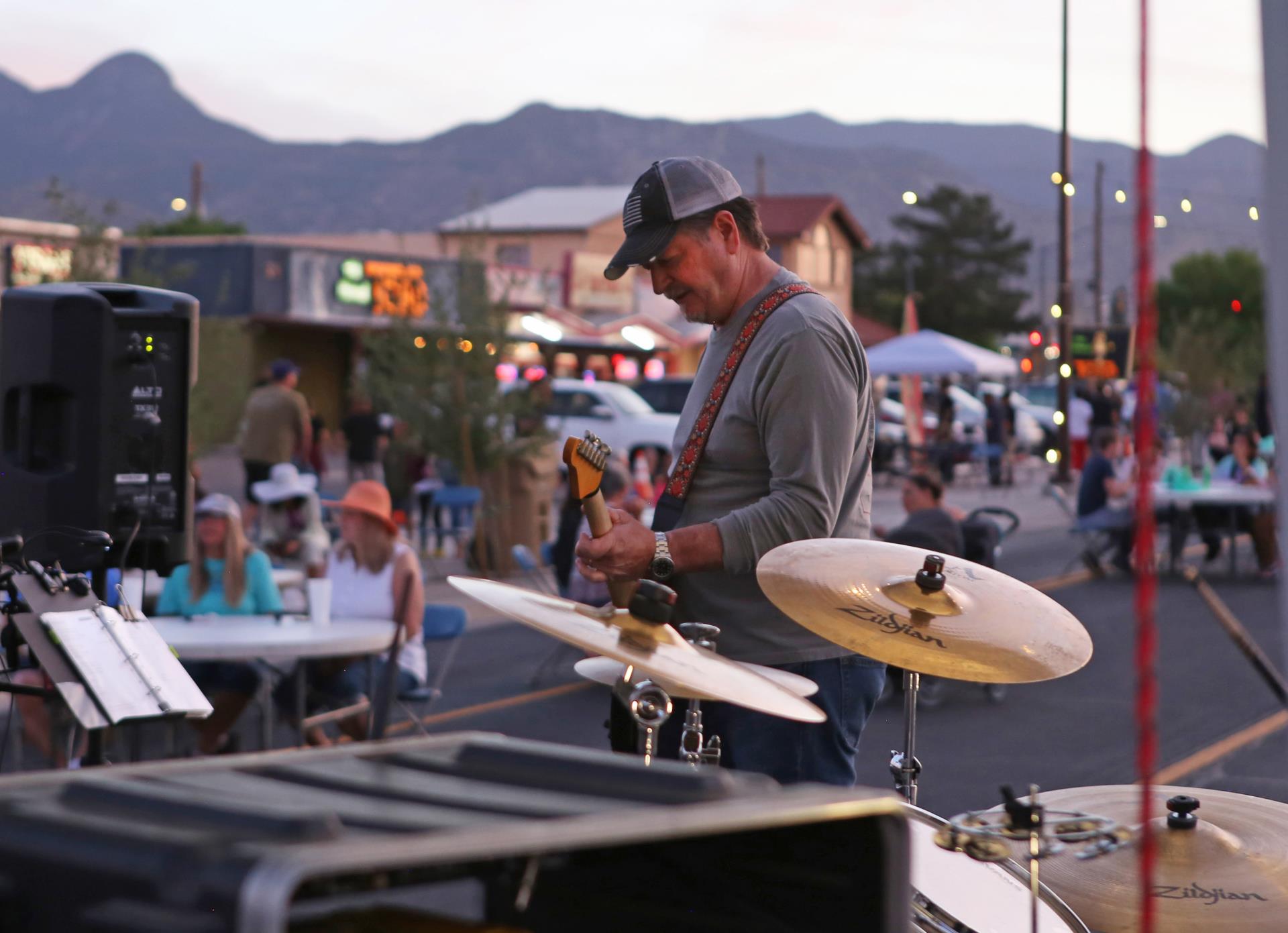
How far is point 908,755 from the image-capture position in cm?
343

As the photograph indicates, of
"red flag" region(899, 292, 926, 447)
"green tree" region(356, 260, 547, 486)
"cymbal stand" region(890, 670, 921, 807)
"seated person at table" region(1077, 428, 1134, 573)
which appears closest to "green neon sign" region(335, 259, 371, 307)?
"red flag" region(899, 292, 926, 447)

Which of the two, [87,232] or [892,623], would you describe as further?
[87,232]

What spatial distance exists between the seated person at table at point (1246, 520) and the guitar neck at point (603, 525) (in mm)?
13128

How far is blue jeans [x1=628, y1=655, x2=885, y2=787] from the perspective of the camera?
301 cm

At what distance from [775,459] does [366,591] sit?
15.1 ft

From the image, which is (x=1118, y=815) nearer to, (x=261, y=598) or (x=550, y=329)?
(x=261, y=598)

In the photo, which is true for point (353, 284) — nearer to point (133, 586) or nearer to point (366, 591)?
point (133, 586)

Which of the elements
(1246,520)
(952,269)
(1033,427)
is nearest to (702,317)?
(1246,520)

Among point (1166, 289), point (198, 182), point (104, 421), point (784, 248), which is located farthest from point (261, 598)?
point (1166, 289)

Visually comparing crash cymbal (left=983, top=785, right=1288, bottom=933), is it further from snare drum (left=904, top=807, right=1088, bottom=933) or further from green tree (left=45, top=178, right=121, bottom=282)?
green tree (left=45, top=178, right=121, bottom=282)

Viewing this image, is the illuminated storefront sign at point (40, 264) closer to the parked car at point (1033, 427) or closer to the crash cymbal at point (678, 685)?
the crash cymbal at point (678, 685)

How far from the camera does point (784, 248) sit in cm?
5669

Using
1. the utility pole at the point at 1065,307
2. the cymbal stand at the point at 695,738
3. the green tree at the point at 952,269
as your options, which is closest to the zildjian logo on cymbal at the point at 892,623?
the cymbal stand at the point at 695,738

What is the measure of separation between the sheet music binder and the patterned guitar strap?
0.95 meters
